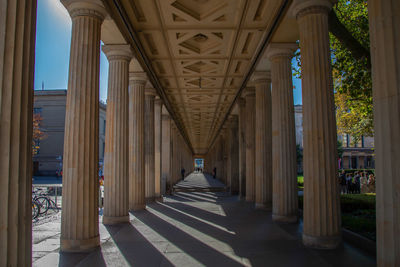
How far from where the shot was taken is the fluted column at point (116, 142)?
9922 millimetres

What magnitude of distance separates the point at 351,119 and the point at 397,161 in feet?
50.6

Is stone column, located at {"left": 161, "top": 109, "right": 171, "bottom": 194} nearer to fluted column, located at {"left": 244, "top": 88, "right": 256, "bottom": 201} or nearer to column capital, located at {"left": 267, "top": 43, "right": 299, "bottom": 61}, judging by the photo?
fluted column, located at {"left": 244, "top": 88, "right": 256, "bottom": 201}

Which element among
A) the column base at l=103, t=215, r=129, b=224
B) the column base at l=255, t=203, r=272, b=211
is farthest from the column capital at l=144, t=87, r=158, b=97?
the column base at l=255, t=203, r=272, b=211

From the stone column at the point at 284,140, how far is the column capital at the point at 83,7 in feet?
18.2

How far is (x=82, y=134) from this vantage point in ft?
22.5

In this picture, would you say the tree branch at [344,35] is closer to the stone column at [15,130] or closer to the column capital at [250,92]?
the column capital at [250,92]

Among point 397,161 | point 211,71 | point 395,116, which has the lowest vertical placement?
point 397,161

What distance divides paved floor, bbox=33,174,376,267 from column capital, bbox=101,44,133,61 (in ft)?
17.4

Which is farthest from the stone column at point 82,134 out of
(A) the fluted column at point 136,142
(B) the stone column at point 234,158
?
(B) the stone column at point 234,158

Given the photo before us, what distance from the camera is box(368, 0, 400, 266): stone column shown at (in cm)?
382

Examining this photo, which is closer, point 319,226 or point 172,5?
point 319,226

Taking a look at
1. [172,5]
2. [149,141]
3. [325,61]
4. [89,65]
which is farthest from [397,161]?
[149,141]

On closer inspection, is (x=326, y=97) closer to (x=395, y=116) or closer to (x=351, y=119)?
(x=395, y=116)

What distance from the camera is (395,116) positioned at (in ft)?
12.6
